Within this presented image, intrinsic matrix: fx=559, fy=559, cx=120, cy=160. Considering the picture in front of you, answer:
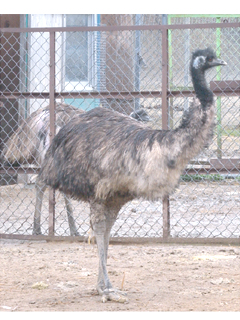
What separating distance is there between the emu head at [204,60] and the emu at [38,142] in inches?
81.3

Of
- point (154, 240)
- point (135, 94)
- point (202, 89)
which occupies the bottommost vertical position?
point (154, 240)

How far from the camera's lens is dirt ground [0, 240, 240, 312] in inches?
144

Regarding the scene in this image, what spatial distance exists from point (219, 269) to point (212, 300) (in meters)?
0.91

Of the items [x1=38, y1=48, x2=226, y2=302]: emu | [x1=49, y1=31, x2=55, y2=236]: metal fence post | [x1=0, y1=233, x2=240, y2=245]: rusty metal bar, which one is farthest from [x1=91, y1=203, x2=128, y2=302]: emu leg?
[x1=49, y1=31, x2=55, y2=236]: metal fence post

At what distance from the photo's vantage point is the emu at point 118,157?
3.51 meters

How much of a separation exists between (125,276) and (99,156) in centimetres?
113

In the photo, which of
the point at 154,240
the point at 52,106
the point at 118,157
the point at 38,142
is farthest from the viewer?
the point at 38,142

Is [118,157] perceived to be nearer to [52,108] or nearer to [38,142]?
[52,108]

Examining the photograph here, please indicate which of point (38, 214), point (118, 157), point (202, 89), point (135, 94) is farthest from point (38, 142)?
point (202, 89)

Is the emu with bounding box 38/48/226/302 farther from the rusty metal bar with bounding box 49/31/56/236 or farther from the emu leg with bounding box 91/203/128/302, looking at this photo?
the rusty metal bar with bounding box 49/31/56/236

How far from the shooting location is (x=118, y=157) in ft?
12.1

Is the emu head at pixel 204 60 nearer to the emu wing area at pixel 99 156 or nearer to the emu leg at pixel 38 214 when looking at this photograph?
the emu wing area at pixel 99 156

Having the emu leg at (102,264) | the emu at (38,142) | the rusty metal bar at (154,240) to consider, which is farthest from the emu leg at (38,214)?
the emu leg at (102,264)

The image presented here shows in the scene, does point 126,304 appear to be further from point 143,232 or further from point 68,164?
point 143,232
